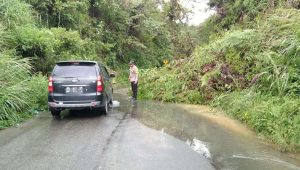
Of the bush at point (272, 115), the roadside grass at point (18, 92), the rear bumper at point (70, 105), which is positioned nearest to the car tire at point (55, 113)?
the rear bumper at point (70, 105)

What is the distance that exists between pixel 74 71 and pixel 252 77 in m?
6.73

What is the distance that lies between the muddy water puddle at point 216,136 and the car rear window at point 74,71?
2.14 meters

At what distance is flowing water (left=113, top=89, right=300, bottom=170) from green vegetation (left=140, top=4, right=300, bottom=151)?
455 millimetres

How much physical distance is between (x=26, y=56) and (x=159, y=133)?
9668 mm

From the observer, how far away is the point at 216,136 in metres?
10.7

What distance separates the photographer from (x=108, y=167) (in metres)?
7.67

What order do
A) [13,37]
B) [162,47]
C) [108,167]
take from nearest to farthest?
[108,167] < [13,37] < [162,47]

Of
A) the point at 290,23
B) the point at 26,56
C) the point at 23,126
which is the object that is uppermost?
the point at 290,23

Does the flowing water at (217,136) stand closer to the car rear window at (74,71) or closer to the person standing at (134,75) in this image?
the car rear window at (74,71)

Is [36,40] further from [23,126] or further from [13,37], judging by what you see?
[23,126]

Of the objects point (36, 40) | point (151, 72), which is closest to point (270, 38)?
point (151, 72)

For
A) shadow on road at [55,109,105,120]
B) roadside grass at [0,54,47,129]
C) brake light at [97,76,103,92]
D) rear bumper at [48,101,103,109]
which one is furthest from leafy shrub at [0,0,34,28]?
brake light at [97,76,103,92]

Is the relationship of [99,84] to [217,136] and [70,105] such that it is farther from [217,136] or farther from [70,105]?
[217,136]

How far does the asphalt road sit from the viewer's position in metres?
7.92
